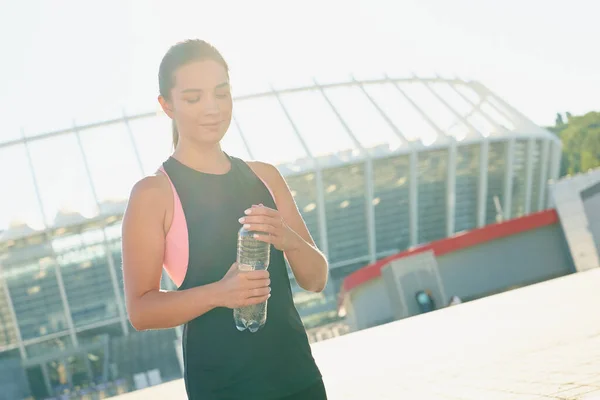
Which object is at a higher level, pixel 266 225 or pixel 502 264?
pixel 266 225

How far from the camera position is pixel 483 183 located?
2938 centimetres

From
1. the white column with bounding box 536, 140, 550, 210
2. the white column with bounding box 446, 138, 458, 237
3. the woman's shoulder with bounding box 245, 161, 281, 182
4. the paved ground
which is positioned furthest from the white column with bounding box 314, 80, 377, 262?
the woman's shoulder with bounding box 245, 161, 281, 182

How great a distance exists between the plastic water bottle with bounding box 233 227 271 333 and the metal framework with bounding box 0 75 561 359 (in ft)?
79.2

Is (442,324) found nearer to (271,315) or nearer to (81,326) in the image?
(271,315)

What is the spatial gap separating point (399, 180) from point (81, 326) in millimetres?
13478

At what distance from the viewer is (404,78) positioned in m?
33.6

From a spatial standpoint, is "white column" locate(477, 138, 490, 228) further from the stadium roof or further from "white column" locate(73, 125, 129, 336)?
"white column" locate(73, 125, 129, 336)

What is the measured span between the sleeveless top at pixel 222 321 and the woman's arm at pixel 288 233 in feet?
0.21

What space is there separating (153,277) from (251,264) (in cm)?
24

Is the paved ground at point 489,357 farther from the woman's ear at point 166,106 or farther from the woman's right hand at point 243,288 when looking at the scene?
the woman's ear at point 166,106

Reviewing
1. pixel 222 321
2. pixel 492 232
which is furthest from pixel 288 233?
pixel 492 232

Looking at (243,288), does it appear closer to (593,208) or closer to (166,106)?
(166,106)

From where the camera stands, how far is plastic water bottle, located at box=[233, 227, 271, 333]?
4.33 feet

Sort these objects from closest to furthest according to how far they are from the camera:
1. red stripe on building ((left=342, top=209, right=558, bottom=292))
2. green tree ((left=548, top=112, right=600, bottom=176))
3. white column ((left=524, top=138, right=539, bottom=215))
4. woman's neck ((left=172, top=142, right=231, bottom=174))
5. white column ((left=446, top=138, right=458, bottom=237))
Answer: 1. woman's neck ((left=172, top=142, right=231, bottom=174))
2. red stripe on building ((left=342, top=209, right=558, bottom=292))
3. white column ((left=446, top=138, right=458, bottom=237))
4. white column ((left=524, top=138, right=539, bottom=215))
5. green tree ((left=548, top=112, right=600, bottom=176))
